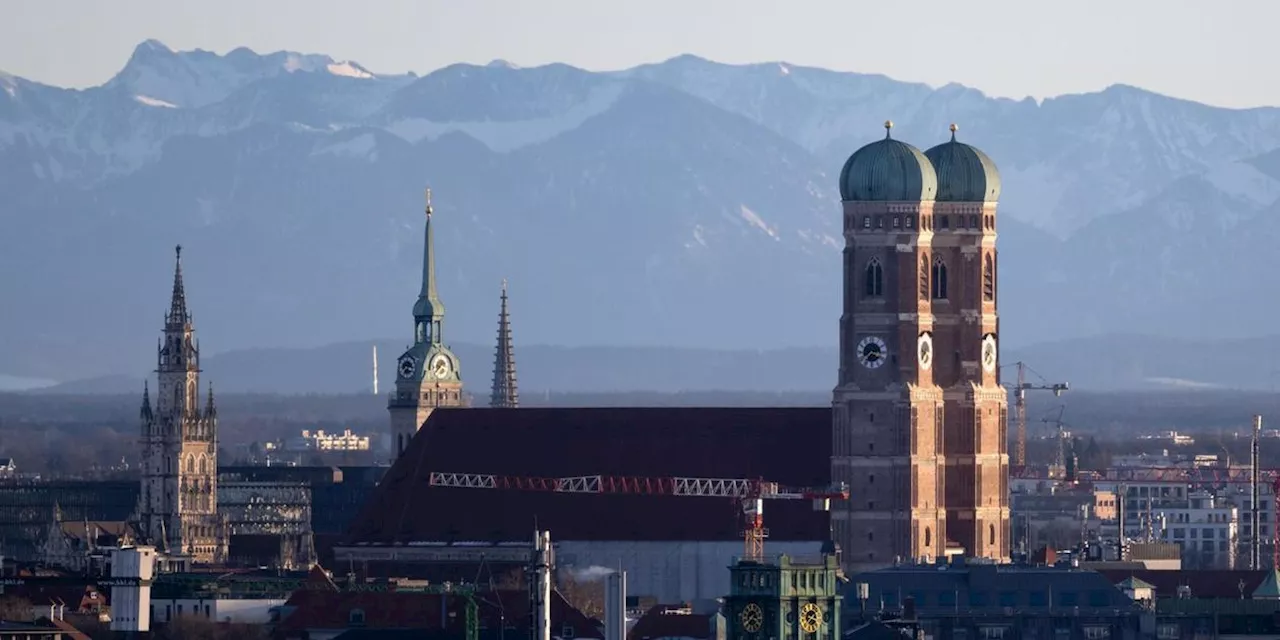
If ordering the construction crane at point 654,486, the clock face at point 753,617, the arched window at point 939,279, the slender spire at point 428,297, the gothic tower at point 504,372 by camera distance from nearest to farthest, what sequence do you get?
the clock face at point 753,617, the construction crane at point 654,486, the arched window at point 939,279, the slender spire at point 428,297, the gothic tower at point 504,372

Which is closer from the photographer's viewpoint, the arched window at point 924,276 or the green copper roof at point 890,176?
the green copper roof at point 890,176

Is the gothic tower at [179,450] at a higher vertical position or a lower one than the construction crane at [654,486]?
higher

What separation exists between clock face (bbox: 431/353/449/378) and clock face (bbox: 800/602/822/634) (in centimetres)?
10444

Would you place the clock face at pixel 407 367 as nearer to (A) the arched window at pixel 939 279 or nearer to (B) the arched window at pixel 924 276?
(A) the arched window at pixel 939 279

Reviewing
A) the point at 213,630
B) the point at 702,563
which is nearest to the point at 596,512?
the point at 702,563

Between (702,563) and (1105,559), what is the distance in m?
11.6

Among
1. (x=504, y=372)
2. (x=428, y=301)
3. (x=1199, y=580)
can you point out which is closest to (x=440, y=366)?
(x=428, y=301)

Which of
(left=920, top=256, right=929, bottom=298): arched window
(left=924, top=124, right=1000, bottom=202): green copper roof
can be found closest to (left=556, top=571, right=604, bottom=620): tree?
(left=920, top=256, right=929, bottom=298): arched window

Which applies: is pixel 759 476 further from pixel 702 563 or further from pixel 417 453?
pixel 417 453

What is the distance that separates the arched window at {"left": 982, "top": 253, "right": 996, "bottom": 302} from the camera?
127m

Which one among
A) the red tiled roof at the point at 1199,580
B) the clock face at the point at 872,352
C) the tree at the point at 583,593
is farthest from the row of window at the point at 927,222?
the tree at the point at 583,593

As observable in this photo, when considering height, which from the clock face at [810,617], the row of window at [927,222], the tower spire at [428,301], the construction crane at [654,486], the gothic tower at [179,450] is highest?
the tower spire at [428,301]

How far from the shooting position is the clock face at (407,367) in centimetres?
16450

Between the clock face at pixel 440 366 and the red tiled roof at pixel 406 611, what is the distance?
57.6 m
